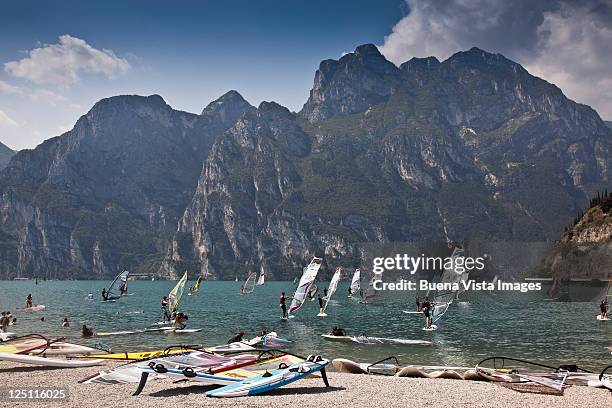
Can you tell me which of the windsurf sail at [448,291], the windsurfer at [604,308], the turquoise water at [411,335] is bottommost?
the turquoise water at [411,335]

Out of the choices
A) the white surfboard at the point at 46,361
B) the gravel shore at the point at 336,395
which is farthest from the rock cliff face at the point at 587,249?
the white surfboard at the point at 46,361

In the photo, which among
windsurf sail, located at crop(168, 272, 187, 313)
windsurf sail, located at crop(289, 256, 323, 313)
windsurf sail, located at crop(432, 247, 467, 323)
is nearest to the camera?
windsurf sail, located at crop(432, 247, 467, 323)

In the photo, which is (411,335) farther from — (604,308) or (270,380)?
(604,308)

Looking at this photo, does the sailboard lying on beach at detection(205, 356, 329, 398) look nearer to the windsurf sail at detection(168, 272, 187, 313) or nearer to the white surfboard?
the white surfboard

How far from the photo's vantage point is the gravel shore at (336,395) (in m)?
16.4

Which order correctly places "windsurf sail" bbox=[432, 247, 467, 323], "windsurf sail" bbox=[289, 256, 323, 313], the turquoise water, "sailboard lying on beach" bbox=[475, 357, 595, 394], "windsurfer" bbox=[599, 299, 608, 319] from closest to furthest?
"sailboard lying on beach" bbox=[475, 357, 595, 394] → the turquoise water → "windsurf sail" bbox=[432, 247, 467, 323] → "windsurf sail" bbox=[289, 256, 323, 313] → "windsurfer" bbox=[599, 299, 608, 319]

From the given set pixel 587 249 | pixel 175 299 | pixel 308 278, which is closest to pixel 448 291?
pixel 308 278

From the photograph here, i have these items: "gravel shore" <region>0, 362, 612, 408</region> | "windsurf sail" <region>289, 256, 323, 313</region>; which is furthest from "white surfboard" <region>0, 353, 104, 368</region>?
"windsurf sail" <region>289, 256, 323, 313</region>

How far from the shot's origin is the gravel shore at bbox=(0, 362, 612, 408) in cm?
1639

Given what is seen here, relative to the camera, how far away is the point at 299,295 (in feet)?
172

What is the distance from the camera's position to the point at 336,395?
18047mm

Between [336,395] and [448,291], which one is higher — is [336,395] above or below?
below

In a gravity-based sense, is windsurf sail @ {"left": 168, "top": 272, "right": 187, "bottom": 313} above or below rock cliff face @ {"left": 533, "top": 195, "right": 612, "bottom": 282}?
below

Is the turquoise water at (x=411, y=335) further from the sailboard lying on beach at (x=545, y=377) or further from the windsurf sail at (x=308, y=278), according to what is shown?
the sailboard lying on beach at (x=545, y=377)
